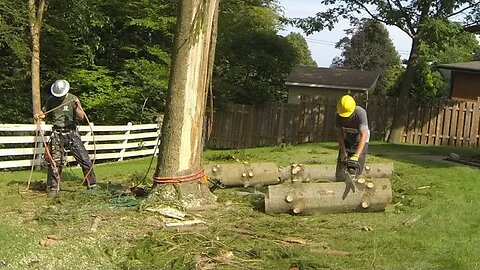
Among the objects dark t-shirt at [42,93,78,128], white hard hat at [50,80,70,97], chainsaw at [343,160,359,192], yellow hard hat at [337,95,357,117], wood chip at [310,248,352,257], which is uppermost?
yellow hard hat at [337,95,357,117]

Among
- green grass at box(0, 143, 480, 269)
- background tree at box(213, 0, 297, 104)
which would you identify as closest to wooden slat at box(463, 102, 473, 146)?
background tree at box(213, 0, 297, 104)

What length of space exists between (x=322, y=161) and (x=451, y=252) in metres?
8.86

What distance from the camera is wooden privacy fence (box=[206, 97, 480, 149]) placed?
23453 mm

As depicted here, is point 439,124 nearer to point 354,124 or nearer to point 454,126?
point 454,126

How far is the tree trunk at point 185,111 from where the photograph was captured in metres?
8.54

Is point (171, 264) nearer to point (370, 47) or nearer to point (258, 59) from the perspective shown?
point (258, 59)

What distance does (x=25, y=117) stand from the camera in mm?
22500

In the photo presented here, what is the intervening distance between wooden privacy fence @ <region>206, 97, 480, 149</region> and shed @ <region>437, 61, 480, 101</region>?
18.7 ft

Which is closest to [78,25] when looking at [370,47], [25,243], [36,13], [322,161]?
[36,13]

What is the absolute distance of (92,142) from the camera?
16.6 m

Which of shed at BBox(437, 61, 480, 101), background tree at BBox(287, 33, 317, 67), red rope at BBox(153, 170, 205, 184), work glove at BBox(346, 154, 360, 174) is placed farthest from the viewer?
background tree at BBox(287, 33, 317, 67)

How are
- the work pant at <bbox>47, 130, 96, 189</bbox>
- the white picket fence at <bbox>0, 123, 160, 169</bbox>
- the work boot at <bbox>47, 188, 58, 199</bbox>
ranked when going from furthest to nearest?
the white picket fence at <bbox>0, 123, 160, 169</bbox> < the work pant at <bbox>47, 130, 96, 189</bbox> < the work boot at <bbox>47, 188, 58, 199</bbox>

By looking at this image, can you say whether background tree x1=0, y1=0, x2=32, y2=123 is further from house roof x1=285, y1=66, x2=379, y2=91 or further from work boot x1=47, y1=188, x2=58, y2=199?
house roof x1=285, y1=66, x2=379, y2=91

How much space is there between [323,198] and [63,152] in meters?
3.75
